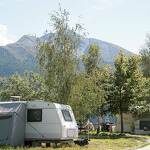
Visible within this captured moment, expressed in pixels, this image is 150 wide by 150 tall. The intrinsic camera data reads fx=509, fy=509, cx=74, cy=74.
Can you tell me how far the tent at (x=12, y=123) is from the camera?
25.1 metres

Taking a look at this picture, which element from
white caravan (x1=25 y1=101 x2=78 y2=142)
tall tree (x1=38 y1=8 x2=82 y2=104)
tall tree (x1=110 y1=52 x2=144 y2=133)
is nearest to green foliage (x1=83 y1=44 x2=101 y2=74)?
Answer: tall tree (x1=110 y1=52 x2=144 y2=133)

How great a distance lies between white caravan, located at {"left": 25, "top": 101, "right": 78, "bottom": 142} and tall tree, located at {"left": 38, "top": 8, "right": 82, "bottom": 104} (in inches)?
233

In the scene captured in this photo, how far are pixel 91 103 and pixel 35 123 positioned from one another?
1220 centimetres

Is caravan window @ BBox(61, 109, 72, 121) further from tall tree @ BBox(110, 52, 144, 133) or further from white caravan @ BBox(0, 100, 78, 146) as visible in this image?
tall tree @ BBox(110, 52, 144, 133)

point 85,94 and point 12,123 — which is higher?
point 85,94

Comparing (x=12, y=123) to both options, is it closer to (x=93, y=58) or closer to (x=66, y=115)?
(x=66, y=115)

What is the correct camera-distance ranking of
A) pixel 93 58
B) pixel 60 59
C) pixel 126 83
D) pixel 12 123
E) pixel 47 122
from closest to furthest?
pixel 12 123
pixel 47 122
pixel 60 59
pixel 126 83
pixel 93 58

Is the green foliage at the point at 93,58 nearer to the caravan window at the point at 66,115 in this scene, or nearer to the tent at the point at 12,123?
the caravan window at the point at 66,115

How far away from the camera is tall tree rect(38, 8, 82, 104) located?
32375 mm

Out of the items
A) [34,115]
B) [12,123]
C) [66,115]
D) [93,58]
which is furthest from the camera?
[93,58]

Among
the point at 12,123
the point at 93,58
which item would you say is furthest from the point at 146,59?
the point at 12,123

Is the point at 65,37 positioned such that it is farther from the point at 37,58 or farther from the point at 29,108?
the point at 29,108

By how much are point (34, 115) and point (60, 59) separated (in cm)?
718

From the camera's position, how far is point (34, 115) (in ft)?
86.2
